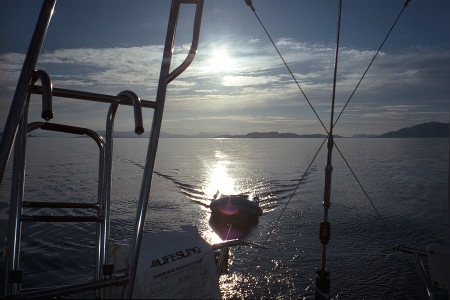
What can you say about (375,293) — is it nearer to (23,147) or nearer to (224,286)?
(224,286)

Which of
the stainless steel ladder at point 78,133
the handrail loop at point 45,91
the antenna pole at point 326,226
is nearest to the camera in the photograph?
the handrail loop at point 45,91

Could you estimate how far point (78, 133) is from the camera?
1994 mm

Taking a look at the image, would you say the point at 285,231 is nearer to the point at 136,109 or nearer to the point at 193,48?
the point at 193,48

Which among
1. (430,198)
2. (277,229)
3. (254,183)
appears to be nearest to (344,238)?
(277,229)

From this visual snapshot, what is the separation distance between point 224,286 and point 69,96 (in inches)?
438

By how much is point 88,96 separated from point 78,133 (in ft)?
1.86

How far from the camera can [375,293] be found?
37.4ft

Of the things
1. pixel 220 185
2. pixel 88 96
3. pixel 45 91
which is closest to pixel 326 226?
pixel 88 96

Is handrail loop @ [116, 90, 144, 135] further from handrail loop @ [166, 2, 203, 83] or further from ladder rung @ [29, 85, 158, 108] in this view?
handrail loop @ [166, 2, 203, 83]

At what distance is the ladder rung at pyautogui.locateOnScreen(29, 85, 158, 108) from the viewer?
142 centimetres

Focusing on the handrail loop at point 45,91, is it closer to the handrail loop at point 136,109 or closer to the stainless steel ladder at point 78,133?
the stainless steel ladder at point 78,133

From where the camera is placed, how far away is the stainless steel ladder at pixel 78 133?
4.32 feet

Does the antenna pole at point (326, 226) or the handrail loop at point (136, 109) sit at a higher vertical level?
the handrail loop at point (136, 109)

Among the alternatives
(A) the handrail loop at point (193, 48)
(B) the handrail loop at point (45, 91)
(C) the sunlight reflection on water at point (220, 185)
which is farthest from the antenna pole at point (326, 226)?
(C) the sunlight reflection on water at point (220, 185)
